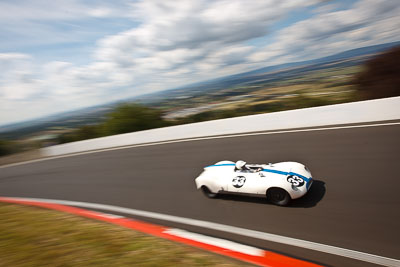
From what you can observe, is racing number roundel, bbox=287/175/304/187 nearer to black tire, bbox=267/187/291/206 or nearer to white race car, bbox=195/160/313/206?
white race car, bbox=195/160/313/206

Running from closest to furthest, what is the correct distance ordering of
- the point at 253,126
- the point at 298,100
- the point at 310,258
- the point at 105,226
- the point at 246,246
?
the point at 310,258 < the point at 246,246 < the point at 105,226 < the point at 253,126 < the point at 298,100

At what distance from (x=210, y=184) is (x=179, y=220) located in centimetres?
107

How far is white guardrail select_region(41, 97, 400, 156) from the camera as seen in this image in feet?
28.2

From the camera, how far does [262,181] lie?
5074 millimetres

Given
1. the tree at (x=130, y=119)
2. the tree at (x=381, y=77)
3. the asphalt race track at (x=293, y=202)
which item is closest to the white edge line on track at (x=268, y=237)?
the asphalt race track at (x=293, y=202)

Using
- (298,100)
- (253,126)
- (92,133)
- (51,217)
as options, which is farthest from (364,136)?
(92,133)

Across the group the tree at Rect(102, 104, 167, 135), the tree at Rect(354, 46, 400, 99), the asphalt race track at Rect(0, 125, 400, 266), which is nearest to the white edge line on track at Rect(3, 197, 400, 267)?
the asphalt race track at Rect(0, 125, 400, 266)

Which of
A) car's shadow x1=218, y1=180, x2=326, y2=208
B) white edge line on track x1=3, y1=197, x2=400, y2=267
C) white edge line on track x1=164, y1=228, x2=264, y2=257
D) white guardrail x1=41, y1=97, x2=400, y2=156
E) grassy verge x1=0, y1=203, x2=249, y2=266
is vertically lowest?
white edge line on track x1=164, y1=228, x2=264, y2=257

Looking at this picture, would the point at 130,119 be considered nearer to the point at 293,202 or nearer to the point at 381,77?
the point at 381,77

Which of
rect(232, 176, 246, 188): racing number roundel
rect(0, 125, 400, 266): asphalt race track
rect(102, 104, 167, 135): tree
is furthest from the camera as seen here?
rect(102, 104, 167, 135): tree

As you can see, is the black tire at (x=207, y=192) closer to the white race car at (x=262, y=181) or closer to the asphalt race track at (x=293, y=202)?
the white race car at (x=262, y=181)

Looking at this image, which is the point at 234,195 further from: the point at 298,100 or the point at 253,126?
the point at 298,100

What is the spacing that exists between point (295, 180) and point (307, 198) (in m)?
0.62

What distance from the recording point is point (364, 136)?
7.57 metres
